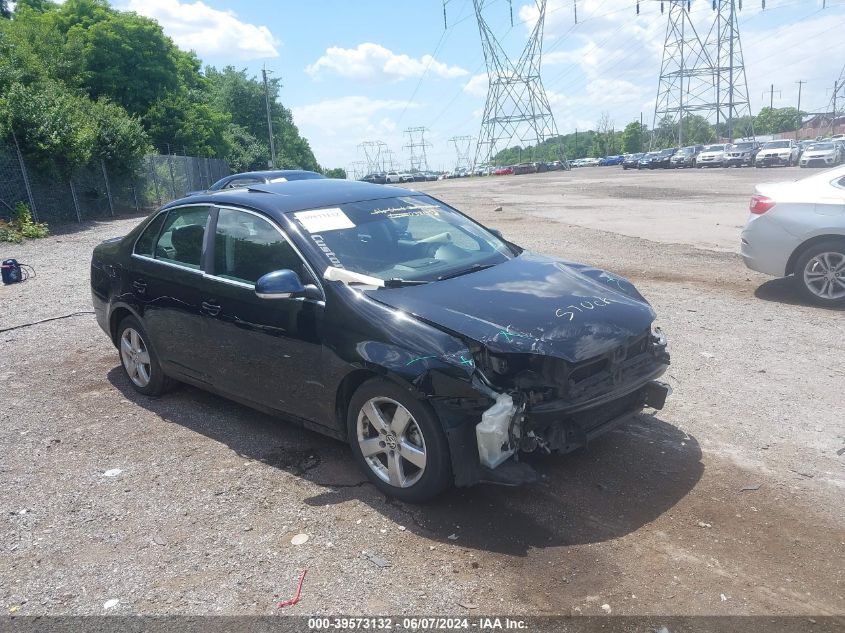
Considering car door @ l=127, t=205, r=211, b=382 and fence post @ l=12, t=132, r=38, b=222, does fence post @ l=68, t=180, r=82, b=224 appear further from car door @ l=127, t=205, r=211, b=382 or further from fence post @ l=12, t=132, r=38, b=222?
→ car door @ l=127, t=205, r=211, b=382

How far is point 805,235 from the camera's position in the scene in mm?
7809

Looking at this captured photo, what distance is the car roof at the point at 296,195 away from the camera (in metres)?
4.74

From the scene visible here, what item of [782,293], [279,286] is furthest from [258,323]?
[782,293]

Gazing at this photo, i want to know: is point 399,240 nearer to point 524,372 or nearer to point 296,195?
point 296,195

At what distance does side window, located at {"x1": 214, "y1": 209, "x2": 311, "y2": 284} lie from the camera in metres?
4.43

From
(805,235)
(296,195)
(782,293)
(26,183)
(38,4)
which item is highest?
(38,4)

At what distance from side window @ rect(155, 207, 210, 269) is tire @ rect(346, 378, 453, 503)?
1.90m

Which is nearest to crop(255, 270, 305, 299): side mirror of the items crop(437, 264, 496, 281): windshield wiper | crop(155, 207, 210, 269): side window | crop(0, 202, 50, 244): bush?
crop(437, 264, 496, 281): windshield wiper

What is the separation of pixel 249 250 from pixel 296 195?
0.55 metres

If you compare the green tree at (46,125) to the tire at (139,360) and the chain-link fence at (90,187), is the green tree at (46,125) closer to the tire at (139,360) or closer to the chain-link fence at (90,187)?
the chain-link fence at (90,187)

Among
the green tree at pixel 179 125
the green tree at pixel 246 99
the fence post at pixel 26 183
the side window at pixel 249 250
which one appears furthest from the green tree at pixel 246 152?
the side window at pixel 249 250

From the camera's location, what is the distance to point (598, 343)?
374 cm

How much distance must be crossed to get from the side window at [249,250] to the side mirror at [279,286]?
0.12 m

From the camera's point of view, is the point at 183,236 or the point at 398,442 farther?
the point at 183,236
